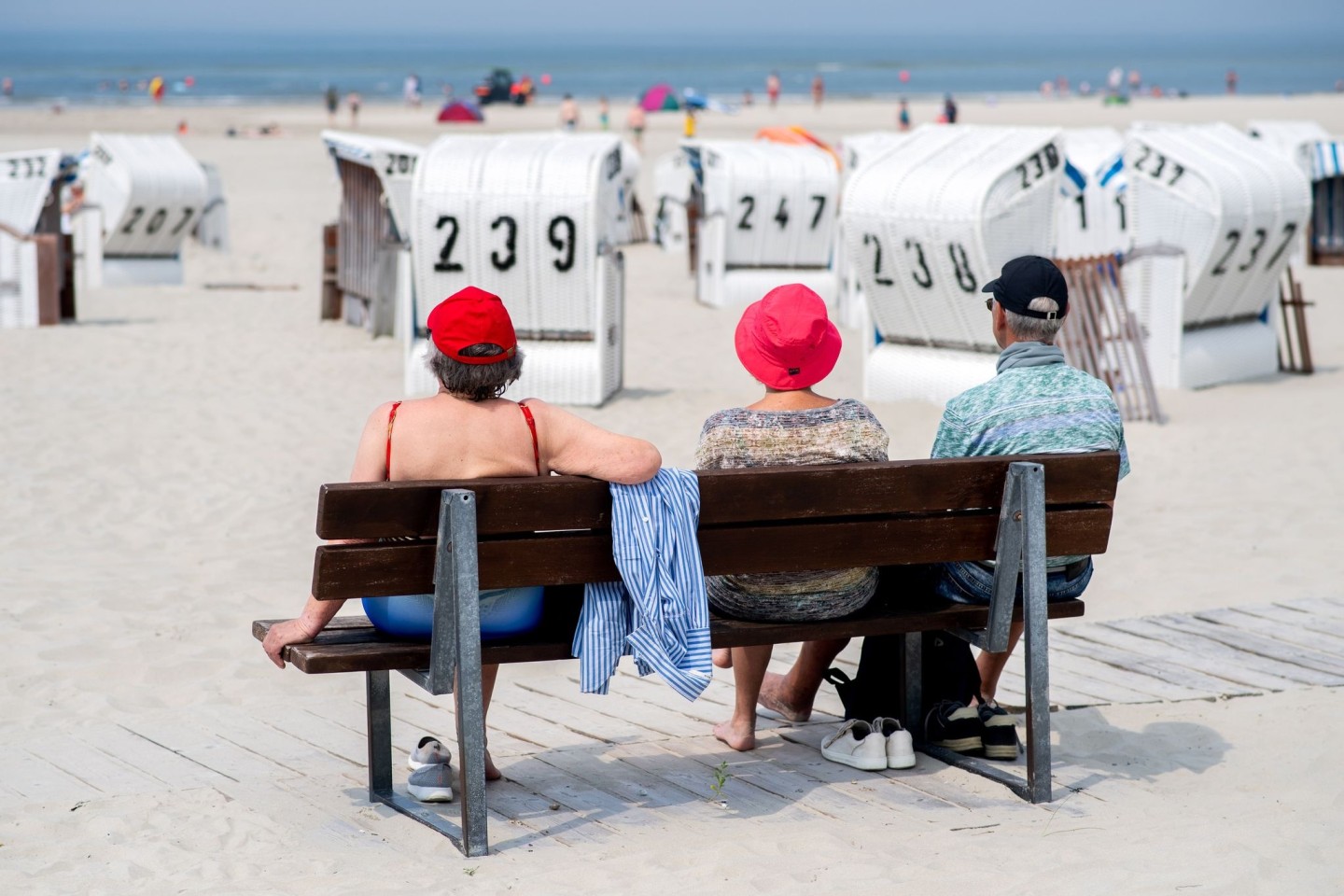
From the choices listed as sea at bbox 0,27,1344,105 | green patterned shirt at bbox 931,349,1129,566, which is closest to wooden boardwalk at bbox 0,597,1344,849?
green patterned shirt at bbox 931,349,1129,566

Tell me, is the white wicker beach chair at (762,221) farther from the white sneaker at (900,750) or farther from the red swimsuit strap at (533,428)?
the red swimsuit strap at (533,428)

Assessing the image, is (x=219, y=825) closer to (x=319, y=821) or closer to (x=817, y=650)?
(x=319, y=821)

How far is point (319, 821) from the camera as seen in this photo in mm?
3732

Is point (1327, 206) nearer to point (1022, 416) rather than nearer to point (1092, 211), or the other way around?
point (1092, 211)

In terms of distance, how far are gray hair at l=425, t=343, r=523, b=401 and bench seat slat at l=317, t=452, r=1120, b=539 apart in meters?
0.32

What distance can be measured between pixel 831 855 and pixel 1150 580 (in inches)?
129

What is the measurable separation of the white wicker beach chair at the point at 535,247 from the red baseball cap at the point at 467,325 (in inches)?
253

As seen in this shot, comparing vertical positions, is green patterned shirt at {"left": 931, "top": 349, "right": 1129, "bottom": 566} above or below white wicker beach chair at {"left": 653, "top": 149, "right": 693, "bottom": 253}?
below

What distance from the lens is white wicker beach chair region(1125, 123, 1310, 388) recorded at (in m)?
10.8

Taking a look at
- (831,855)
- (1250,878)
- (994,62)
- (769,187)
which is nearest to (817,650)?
(831,855)

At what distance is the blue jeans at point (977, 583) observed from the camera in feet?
12.9

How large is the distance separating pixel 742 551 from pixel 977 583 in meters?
0.76

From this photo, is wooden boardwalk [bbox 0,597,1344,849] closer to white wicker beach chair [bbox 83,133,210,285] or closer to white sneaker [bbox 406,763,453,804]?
white sneaker [bbox 406,763,453,804]

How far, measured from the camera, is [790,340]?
12.2ft
